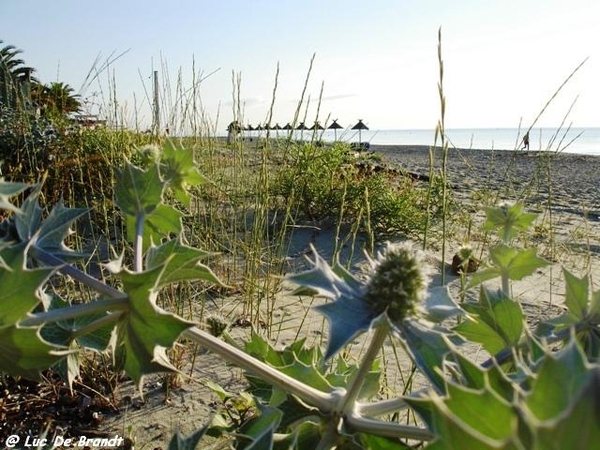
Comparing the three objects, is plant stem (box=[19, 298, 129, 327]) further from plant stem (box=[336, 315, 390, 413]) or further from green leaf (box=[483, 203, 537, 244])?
green leaf (box=[483, 203, 537, 244])

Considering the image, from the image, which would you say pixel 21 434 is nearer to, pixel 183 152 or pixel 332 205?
pixel 183 152

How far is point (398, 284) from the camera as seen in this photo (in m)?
0.62

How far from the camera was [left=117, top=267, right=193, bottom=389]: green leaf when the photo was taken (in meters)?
0.57

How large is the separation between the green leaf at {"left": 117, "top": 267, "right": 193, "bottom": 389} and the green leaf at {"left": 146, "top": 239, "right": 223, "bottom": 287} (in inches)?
2.2

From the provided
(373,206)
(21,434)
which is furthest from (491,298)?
(373,206)

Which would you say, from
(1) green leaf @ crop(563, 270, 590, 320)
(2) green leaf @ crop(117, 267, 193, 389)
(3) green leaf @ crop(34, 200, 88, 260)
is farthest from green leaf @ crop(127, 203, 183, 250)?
(1) green leaf @ crop(563, 270, 590, 320)

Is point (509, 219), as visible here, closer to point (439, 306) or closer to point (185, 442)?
point (439, 306)

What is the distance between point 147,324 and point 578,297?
58 centimetres

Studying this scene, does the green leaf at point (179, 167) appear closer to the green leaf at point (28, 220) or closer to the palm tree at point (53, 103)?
the green leaf at point (28, 220)

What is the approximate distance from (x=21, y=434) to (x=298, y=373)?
104 centimetres

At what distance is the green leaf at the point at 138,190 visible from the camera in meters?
0.79

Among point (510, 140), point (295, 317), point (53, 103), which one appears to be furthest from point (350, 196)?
point (510, 140)

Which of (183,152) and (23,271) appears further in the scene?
(183,152)

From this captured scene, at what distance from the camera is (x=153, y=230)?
0.89 metres
